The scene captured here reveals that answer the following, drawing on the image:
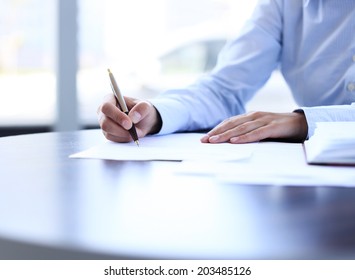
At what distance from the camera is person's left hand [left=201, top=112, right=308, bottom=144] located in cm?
97

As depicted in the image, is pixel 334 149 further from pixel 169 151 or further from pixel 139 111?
pixel 139 111

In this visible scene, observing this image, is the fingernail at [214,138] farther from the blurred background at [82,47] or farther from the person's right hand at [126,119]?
the blurred background at [82,47]

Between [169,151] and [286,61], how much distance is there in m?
0.66

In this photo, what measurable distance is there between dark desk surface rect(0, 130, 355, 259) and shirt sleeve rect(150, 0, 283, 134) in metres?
0.57

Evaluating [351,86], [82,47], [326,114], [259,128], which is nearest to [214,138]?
[259,128]

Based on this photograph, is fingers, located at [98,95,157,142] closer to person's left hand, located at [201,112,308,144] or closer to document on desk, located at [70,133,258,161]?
document on desk, located at [70,133,258,161]

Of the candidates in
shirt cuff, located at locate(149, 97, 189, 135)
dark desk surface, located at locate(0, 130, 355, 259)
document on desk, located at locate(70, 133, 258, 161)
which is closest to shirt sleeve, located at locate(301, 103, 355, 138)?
document on desk, located at locate(70, 133, 258, 161)

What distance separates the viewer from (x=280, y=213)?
1.72ft

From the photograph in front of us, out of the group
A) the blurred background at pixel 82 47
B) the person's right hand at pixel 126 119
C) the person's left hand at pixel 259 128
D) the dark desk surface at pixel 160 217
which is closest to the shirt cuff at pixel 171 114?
the person's right hand at pixel 126 119

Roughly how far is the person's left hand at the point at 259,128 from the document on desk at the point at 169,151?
28mm

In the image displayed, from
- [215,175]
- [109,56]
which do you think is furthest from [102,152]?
[109,56]

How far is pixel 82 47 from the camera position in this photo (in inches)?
130
